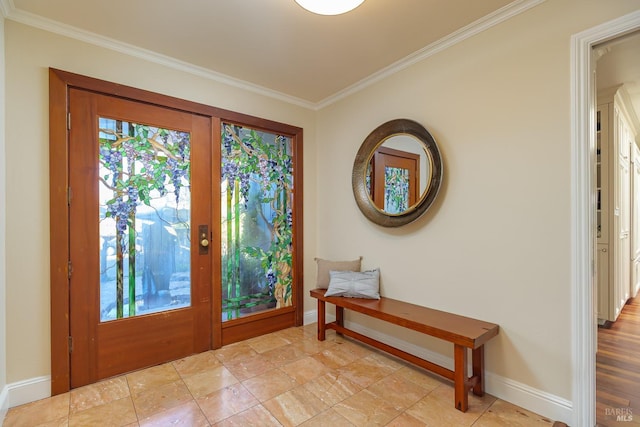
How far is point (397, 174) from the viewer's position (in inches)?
100

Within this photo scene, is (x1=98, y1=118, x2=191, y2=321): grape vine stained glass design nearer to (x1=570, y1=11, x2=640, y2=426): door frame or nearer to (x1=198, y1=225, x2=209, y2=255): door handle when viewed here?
(x1=198, y1=225, x2=209, y2=255): door handle

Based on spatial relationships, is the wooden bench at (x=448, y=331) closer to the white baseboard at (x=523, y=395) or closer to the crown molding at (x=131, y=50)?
the white baseboard at (x=523, y=395)

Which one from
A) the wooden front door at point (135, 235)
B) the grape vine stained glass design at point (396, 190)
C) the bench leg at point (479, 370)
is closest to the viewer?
the bench leg at point (479, 370)

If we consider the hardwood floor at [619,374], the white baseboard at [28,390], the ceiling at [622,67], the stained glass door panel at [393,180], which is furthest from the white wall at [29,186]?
the ceiling at [622,67]

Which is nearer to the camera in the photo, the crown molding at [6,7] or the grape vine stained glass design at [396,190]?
the crown molding at [6,7]

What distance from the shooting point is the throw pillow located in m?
2.87

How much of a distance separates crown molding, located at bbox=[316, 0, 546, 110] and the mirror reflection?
1.97 ft

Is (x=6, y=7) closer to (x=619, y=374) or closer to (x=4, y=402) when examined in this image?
(x=4, y=402)

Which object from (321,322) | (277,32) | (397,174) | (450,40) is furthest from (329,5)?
(321,322)

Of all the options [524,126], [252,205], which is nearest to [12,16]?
[252,205]

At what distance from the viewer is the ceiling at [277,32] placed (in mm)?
1804

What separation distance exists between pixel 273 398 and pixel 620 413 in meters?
2.07

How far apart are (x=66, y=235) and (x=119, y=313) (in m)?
0.68

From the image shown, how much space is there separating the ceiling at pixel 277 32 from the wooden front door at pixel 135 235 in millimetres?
467
